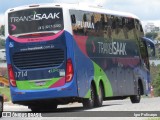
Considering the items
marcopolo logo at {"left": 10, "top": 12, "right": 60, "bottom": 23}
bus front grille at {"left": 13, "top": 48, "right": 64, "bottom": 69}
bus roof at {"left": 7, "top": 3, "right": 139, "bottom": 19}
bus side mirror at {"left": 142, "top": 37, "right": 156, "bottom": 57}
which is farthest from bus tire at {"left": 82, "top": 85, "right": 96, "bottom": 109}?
bus side mirror at {"left": 142, "top": 37, "right": 156, "bottom": 57}

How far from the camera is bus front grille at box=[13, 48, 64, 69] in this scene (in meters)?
22.4

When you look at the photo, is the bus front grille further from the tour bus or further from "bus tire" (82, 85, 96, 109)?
"bus tire" (82, 85, 96, 109)

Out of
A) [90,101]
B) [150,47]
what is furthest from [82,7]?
[150,47]

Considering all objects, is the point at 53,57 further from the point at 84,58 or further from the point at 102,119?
the point at 102,119

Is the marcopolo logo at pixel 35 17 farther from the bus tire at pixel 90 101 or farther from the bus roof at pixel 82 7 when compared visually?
the bus tire at pixel 90 101

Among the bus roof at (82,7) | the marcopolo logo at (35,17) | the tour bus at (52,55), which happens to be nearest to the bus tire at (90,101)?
the tour bus at (52,55)

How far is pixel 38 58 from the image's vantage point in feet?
74.4

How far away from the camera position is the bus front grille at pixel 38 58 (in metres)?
22.4

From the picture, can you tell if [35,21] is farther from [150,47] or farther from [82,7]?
[150,47]

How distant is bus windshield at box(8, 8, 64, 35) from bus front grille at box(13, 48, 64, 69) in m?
0.74

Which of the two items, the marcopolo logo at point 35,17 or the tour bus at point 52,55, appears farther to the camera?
the marcopolo logo at point 35,17

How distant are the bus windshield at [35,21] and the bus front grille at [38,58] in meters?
0.74

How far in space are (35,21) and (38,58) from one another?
132 cm

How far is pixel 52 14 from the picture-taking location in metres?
22.5
